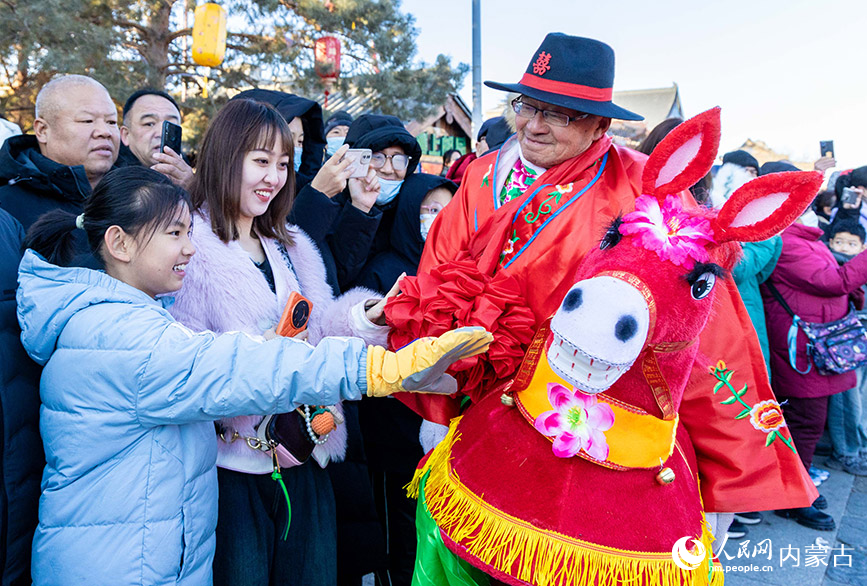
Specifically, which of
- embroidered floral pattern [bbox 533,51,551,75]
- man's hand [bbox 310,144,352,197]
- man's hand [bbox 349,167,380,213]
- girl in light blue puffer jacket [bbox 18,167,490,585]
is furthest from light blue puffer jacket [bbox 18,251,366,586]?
man's hand [bbox 349,167,380,213]

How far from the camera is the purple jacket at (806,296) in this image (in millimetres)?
4031

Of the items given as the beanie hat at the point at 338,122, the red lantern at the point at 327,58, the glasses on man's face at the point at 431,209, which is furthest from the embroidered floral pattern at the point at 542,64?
the red lantern at the point at 327,58

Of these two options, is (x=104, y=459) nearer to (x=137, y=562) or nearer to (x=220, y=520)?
(x=137, y=562)

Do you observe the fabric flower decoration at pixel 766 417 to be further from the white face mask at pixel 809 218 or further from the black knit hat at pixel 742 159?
the white face mask at pixel 809 218

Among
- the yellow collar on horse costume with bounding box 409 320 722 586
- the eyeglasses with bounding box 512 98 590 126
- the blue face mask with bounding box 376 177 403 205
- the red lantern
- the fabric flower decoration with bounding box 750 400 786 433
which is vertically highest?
the red lantern

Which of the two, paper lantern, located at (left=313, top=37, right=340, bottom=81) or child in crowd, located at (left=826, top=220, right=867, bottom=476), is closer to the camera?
child in crowd, located at (left=826, top=220, right=867, bottom=476)

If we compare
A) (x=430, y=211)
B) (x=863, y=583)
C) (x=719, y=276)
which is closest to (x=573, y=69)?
(x=719, y=276)

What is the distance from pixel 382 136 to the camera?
2994 millimetres

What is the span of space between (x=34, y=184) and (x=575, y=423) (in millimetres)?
2231

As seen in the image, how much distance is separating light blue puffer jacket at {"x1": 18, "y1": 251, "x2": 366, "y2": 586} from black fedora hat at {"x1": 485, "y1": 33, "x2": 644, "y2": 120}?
2.91ft

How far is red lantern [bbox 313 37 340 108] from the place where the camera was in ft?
28.7

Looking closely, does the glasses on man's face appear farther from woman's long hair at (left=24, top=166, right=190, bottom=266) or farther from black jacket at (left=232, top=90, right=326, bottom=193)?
woman's long hair at (left=24, top=166, right=190, bottom=266)

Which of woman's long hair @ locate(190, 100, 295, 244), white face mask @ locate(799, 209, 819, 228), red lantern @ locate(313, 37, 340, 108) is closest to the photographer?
woman's long hair @ locate(190, 100, 295, 244)

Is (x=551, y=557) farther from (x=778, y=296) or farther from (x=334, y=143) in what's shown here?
(x=778, y=296)
